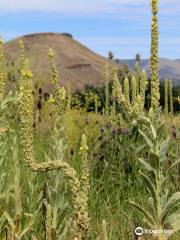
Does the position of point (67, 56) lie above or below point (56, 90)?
above

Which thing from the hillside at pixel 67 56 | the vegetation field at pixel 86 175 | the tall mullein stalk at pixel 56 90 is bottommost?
the vegetation field at pixel 86 175

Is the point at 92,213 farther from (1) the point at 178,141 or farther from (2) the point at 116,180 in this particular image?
(1) the point at 178,141

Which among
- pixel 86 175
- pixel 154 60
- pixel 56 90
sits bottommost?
pixel 86 175

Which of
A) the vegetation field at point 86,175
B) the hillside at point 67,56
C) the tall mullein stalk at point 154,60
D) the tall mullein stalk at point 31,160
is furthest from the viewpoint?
the hillside at point 67,56

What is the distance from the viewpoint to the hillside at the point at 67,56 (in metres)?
41.0

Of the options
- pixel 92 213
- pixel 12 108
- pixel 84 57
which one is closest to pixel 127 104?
pixel 92 213

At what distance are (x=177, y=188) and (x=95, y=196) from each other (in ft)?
3.09

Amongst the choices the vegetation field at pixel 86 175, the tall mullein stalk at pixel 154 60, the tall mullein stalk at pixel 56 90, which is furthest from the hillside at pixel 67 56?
the tall mullein stalk at pixel 154 60

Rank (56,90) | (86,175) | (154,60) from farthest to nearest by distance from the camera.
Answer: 1. (56,90)
2. (154,60)
3. (86,175)

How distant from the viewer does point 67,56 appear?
46438 millimetres

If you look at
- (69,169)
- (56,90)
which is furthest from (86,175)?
(56,90)

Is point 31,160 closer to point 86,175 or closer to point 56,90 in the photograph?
point 86,175

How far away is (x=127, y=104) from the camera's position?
10.2ft

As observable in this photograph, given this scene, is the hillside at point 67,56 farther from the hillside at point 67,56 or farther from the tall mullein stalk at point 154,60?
the tall mullein stalk at point 154,60
